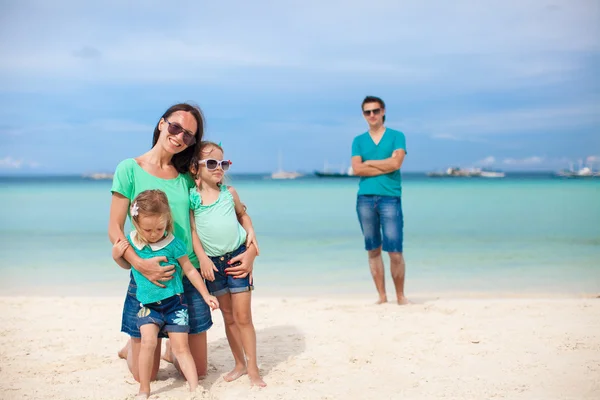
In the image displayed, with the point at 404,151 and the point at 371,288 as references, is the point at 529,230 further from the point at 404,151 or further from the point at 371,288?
the point at 404,151

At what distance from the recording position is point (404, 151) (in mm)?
5977

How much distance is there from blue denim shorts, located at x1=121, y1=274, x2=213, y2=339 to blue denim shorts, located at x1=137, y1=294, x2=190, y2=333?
99 millimetres

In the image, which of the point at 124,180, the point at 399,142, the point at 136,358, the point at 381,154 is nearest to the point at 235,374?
the point at 136,358

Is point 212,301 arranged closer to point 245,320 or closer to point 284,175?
point 245,320

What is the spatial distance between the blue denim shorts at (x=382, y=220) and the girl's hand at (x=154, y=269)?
292 cm

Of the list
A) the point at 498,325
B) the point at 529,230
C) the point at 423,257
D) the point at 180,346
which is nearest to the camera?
the point at 180,346

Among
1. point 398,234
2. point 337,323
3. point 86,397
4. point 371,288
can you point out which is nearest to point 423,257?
point 371,288

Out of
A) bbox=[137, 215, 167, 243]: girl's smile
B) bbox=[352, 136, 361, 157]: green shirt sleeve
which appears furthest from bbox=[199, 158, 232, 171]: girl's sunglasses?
bbox=[352, 136, 361, 157]: green shirt sleeve

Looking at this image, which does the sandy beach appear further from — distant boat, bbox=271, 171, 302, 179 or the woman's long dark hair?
distant boat, bbox=271, 171, 302, 179

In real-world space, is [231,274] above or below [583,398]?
above

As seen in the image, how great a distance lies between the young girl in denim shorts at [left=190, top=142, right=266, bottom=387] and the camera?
11.5 ft

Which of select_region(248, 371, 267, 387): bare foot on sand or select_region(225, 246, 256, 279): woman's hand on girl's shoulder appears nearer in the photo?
select_region(225, 246, 256, 279): woman's hand on girl's shoulder

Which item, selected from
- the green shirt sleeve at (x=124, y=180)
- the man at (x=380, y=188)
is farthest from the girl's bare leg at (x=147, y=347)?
the man at (x=380, y=188)

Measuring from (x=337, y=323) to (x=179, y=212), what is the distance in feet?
7.68
